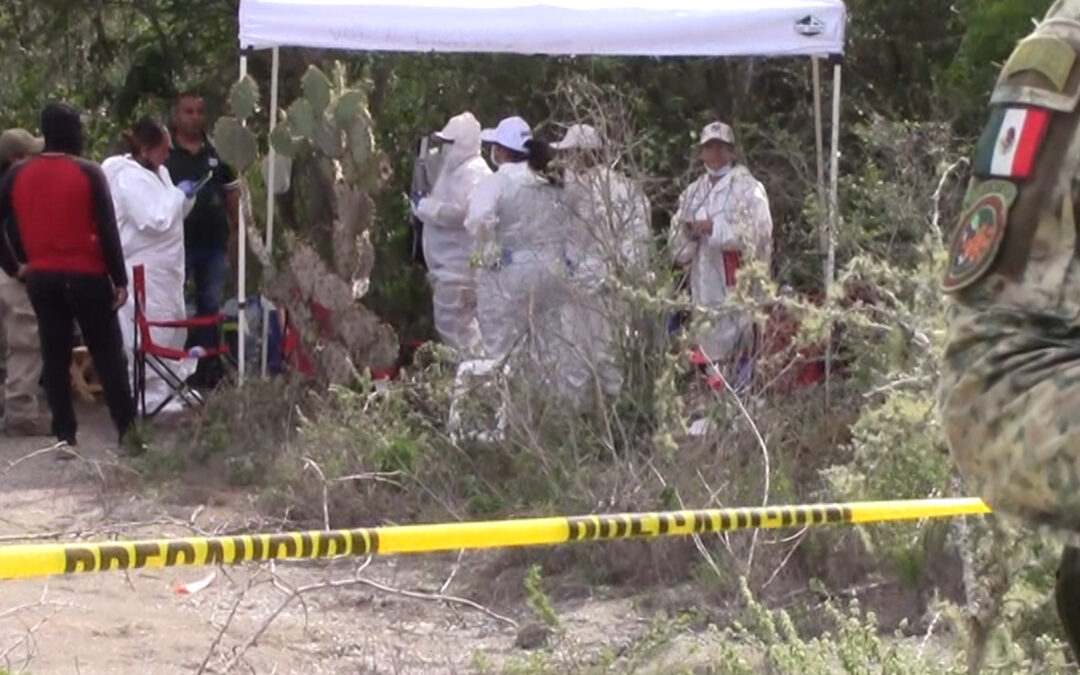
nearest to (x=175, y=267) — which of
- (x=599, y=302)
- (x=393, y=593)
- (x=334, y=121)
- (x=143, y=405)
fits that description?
(x=143, y=405)

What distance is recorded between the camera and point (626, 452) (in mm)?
6691

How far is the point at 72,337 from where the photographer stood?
363 inches

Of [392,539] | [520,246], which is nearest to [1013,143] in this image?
[392,539]

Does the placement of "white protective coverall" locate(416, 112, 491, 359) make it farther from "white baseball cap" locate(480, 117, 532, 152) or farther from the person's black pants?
the person's black pants

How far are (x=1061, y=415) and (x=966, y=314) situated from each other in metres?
0.15

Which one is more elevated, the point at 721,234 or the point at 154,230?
the point at 721,234

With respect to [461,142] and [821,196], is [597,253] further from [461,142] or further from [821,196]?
[461,142]

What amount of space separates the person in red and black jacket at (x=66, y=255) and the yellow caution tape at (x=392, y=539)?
5.03 meters

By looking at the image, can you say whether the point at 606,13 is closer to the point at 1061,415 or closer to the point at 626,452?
the point at 626,452

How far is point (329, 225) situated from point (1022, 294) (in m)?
7.90

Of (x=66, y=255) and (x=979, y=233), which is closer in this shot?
(x=979, y=233)

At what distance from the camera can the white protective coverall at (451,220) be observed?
33.2ft

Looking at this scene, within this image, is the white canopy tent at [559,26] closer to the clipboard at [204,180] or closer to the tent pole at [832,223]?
the tent pole at [832,223]

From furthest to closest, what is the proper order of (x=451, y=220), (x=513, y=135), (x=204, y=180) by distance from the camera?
(x=204, y=180) → (x=451, y=220) → (x=513, y=135)
